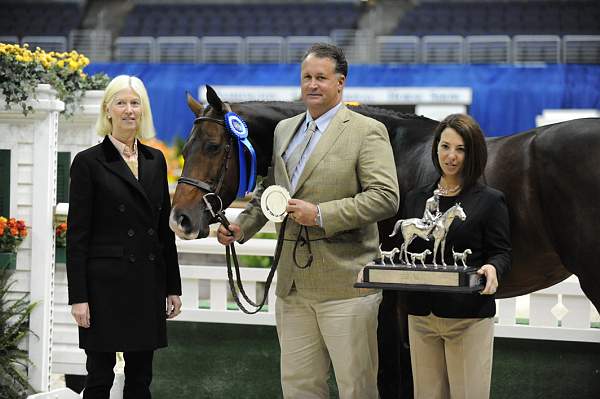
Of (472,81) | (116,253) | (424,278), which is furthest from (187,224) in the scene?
(472,81)

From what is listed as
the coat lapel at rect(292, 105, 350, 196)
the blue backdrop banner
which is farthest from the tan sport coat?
the blue backdrop banner

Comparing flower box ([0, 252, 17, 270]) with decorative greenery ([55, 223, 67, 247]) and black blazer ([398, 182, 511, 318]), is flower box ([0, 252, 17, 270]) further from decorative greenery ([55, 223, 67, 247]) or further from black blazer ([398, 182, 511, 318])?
black blazer ([398, 182, 511, 318])

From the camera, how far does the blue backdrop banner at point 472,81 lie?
13.3m

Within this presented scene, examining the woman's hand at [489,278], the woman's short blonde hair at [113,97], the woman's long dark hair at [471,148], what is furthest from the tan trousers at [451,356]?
the woman's short blonde hair at [113,97]

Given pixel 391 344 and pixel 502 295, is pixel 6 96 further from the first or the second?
pixel 502 295

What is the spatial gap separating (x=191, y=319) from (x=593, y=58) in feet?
41.7

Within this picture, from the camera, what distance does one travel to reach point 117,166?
2.38m

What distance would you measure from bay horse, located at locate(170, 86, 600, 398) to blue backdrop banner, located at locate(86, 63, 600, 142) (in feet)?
36.4

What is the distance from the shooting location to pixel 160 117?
48.3 ft

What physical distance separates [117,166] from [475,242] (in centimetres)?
110

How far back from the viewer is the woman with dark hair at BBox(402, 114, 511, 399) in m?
2.03

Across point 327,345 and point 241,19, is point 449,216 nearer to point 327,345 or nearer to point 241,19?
point 327,345

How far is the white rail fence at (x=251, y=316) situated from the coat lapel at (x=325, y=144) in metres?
1.11

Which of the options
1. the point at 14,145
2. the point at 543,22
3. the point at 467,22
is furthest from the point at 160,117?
the point at 14,145
